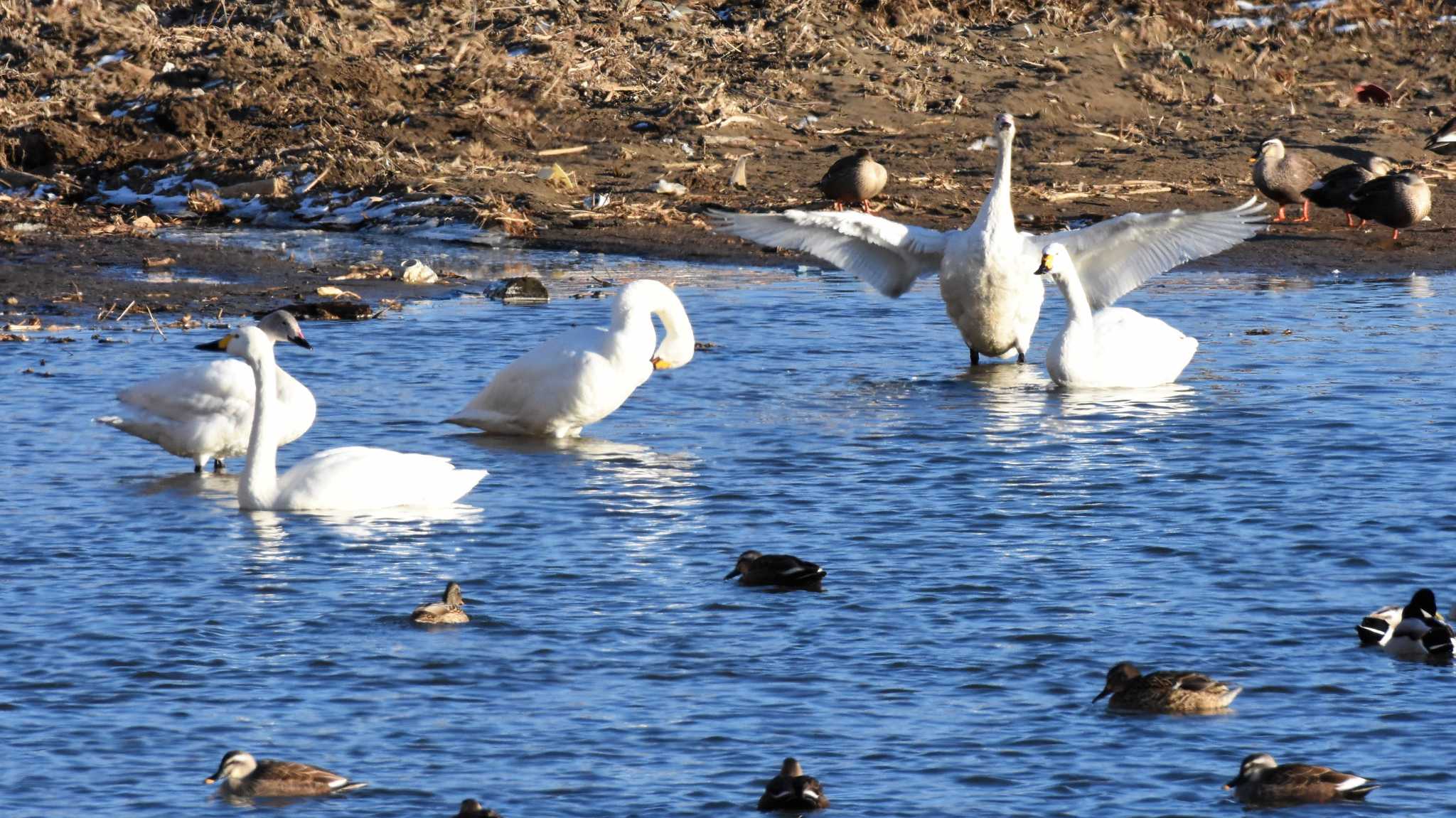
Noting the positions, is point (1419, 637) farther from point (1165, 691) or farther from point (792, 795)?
point (792, 795)

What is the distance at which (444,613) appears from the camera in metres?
8.29

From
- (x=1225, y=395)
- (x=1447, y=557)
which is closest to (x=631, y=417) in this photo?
(x=1225, y=395)

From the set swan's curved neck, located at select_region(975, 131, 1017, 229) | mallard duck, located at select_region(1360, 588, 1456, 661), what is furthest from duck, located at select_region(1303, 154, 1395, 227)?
mallard duck, located at select_region(1360, 588, 1456, 661)

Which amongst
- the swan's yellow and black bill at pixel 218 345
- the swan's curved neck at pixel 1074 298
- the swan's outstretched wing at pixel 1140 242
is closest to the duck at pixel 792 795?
the swan's yellow and black bill at pixel 218 345

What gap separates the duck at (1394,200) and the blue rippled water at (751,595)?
17.8 feet

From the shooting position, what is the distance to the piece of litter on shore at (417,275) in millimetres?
18625

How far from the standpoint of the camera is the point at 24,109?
2402 cm

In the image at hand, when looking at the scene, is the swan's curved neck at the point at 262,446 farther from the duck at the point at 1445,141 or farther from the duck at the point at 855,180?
the duck at the point at 1445,141

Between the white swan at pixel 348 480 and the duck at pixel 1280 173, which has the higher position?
the duck at pixel 1280 173

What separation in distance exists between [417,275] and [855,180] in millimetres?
4501

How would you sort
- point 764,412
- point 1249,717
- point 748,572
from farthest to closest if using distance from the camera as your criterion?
point 764,412
point 748,572
point 1249,717

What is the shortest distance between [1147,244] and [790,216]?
2.69 meters

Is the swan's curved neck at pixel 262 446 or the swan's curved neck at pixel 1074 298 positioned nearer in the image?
the swan's curved neck at pixel 262 446

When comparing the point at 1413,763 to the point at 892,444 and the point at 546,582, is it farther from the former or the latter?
the point at 892,444
